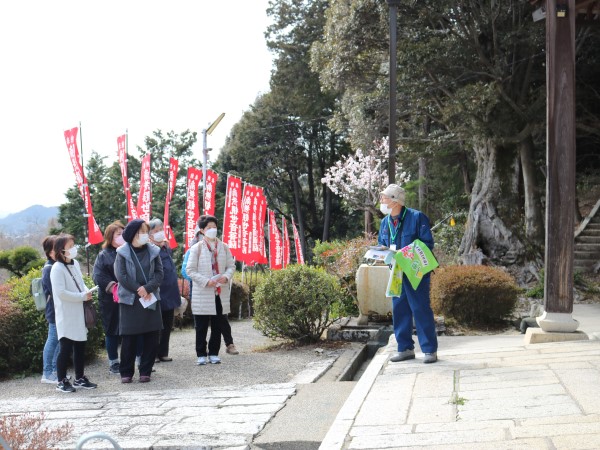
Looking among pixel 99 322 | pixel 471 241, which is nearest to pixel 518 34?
pixel 471 241

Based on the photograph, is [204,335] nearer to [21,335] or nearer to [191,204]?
[21,335]

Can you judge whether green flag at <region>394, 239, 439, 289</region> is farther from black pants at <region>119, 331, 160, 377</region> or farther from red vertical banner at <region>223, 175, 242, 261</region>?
red vertical banner at <region>223, 175, 242, 261</region>

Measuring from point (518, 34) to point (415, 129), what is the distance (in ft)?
25.7

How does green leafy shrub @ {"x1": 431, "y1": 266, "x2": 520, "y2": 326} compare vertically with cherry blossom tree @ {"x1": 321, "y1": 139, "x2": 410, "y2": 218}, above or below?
below

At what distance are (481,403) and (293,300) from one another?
4.68 metres

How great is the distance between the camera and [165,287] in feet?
29.2

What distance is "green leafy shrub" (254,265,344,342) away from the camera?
9336 millimetres

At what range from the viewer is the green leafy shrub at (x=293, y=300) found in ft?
30.6

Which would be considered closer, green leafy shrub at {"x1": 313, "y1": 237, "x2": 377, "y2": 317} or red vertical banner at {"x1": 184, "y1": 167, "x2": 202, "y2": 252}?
green leafy shrub at {"x1": 313, "y1": 237, "x2": 377, "y2": 317}

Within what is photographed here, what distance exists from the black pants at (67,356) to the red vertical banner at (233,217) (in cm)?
1194

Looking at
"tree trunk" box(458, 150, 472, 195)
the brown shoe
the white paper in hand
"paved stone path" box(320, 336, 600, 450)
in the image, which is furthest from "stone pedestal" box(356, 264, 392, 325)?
"tree trunk" box(458, 150, 472, 195)

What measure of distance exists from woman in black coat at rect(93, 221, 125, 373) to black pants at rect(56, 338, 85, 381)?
80 centimetres

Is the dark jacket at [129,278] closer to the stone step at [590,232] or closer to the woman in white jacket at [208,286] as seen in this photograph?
the woman in white jacket at [208,286]

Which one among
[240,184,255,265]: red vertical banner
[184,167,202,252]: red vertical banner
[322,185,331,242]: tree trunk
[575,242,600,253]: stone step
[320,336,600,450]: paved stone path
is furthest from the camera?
[322,185,331,242]: tree trunk
